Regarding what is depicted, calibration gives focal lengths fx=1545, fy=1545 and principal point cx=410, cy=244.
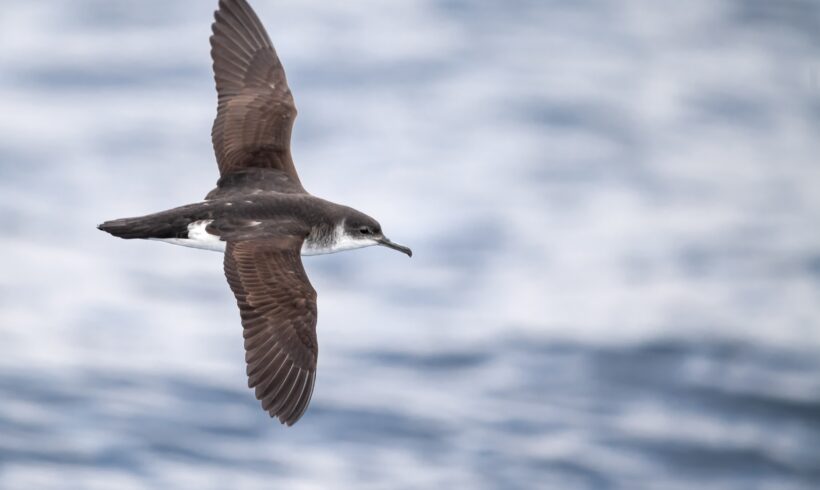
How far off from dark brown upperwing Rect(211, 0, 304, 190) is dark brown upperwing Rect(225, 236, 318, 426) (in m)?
1.30

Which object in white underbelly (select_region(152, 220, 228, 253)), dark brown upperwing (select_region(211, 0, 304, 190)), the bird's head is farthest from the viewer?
dark brown upperwing (select_region(211, 0, 304, 190))

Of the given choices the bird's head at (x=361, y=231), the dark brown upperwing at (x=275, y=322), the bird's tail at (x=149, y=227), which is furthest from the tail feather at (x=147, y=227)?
the bird's head at (x=361, y=231)

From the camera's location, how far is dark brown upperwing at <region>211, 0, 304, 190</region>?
1130 cm

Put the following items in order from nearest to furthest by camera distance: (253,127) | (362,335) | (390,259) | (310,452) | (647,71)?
(253,127)
(310,452)
(362,335)
(390,259)
(647,71)

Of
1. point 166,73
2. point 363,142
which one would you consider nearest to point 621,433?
point 363,142

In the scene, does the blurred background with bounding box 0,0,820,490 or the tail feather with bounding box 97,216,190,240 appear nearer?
the tail feather with bounding box 97,216,190,240

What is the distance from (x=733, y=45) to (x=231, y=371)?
931 cm

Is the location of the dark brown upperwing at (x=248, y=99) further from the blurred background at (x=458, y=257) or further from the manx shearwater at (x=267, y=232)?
the blurred background at (x=458, y=257)

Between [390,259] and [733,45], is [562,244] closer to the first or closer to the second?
[390,259]

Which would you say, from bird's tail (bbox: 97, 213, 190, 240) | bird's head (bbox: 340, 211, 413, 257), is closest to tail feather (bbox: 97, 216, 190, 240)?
bird's tail (bbox: 97, 213, 190, 240)

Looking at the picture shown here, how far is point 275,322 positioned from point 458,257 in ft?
22.9

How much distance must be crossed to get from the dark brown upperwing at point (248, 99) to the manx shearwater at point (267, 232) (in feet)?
0.03

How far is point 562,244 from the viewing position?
56.3 ft

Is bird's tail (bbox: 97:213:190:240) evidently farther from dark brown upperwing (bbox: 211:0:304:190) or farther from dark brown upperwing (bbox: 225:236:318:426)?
dark brown upperwing (bbox: 211:0:304:190)
